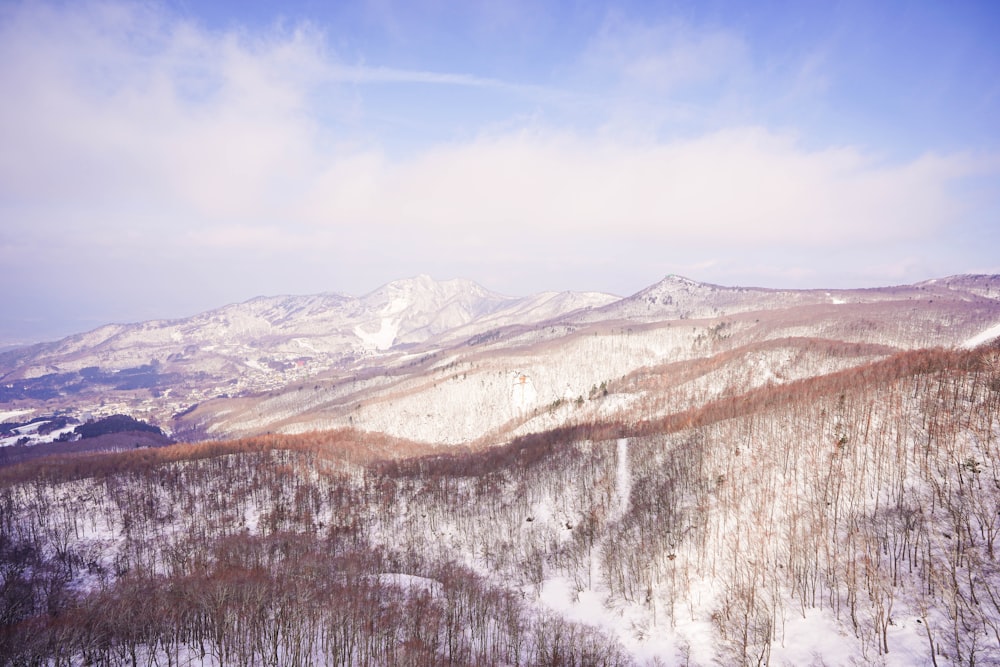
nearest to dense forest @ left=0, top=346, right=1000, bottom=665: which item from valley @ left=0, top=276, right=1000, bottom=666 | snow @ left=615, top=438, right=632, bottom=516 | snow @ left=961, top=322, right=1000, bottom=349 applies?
valley @ left=0, top=276, right=1000, bottom=666

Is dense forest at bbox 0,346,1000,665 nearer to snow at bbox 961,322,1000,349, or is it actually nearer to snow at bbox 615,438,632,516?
snow at bbox 615,438,632,516

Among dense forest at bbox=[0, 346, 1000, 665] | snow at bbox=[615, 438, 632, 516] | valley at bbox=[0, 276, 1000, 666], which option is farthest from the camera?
snow at bbox=[615, 438, 632, 516]

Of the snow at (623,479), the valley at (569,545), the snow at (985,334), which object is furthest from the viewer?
the snow at (985,334)

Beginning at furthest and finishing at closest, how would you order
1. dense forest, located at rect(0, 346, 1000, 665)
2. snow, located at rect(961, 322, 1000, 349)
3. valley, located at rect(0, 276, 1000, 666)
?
snow, located at rect(961, 322, 1000, 349) → valley, located at rect(0, 276, 1000, 666) → dense forest, located at rect(0, 346, 1000, 665)

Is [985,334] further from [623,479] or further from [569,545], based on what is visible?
[569,545]

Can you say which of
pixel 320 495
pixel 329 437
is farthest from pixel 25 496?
pixel 329 437

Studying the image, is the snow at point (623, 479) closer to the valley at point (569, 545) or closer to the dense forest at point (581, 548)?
the dense forest at point (581, 548)

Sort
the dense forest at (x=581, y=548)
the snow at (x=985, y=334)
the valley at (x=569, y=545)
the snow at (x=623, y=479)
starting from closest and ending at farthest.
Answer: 1. the dense forest at (x=581, y=548)
2. the valley at (x=569, y=545)
3. the snow at (x=623, y=479)
4. the snow at (x=985, y=334)

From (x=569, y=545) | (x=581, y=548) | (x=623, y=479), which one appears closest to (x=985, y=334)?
(x=623, y=479)

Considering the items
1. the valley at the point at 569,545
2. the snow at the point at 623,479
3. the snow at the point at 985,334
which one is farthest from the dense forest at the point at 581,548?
the snow at the point at 985,334
